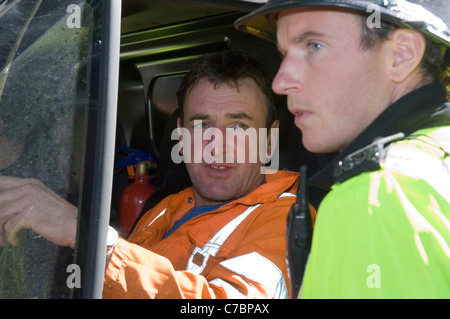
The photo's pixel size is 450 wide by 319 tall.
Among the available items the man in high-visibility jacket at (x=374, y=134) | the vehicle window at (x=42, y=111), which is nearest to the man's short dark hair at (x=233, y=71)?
the man in high-visibility jacket at (x=374, y=134)

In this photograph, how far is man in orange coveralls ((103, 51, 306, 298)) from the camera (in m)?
1.60

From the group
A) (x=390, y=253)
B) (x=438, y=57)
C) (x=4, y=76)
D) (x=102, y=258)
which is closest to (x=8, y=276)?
(x=102, y=258)

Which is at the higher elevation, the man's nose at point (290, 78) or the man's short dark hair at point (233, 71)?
the man's short dark hair at point (233, 71)

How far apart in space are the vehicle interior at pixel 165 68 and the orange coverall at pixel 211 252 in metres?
0.16

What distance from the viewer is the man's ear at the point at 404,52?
4.41 feet

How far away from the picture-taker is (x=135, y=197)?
290 cm

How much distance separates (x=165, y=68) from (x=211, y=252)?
132 centimetres

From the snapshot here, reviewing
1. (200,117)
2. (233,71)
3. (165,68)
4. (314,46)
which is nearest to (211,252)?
(200,117)

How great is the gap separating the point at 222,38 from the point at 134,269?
1.38 m

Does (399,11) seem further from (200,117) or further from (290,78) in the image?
(200,117)

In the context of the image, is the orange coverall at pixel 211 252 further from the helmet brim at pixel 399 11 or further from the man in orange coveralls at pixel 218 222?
the helmet brim at pixel 399 11

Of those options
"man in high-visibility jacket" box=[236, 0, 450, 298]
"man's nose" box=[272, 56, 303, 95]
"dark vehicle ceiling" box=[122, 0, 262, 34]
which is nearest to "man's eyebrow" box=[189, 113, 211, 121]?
"dark vehicle ceiling" box=[122, 0, 262, 34]

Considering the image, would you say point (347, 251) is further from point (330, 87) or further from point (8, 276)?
point (8, 276)

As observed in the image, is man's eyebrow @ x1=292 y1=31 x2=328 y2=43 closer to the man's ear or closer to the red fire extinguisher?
the man's ear
